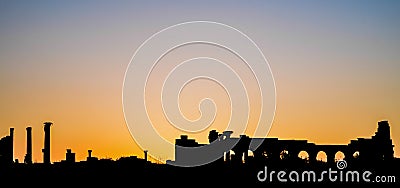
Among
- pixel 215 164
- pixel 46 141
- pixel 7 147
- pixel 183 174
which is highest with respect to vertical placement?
pixel 46 141

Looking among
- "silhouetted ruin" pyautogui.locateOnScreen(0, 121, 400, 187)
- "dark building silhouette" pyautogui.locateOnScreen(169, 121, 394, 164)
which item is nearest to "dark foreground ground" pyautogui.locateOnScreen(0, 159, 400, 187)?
"silhouetted ruin" pyautogui.locateOnScreen(0, 121, 400, 187)

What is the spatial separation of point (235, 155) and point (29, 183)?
486 inches

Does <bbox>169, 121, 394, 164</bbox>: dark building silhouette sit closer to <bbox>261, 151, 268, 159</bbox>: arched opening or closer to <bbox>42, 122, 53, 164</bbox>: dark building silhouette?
<bbox>261, 151, 268, 159</bbox>: arched opening

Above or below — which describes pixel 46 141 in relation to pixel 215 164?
above

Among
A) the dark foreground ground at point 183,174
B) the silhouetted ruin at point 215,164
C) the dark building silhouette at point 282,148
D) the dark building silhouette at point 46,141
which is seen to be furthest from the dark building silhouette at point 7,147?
the dark building silhouette at point 282,148

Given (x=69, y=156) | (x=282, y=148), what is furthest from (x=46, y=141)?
(x=282, y=148)

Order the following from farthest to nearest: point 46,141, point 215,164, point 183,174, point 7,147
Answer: point 46,141, point 7,147, point 215,164, point 183,174

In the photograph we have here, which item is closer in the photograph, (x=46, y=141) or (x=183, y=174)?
(x=183, y=174)

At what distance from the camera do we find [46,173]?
33.6 meters

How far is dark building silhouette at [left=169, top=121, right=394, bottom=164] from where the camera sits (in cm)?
Answer: 3991

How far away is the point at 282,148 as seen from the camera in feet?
137

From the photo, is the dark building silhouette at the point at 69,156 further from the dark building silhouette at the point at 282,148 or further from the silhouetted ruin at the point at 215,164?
the dark building silhouette at the point at 282,148

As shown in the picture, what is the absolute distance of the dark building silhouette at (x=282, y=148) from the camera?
131 ft

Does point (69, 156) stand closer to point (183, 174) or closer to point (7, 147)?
point (7, 147)
